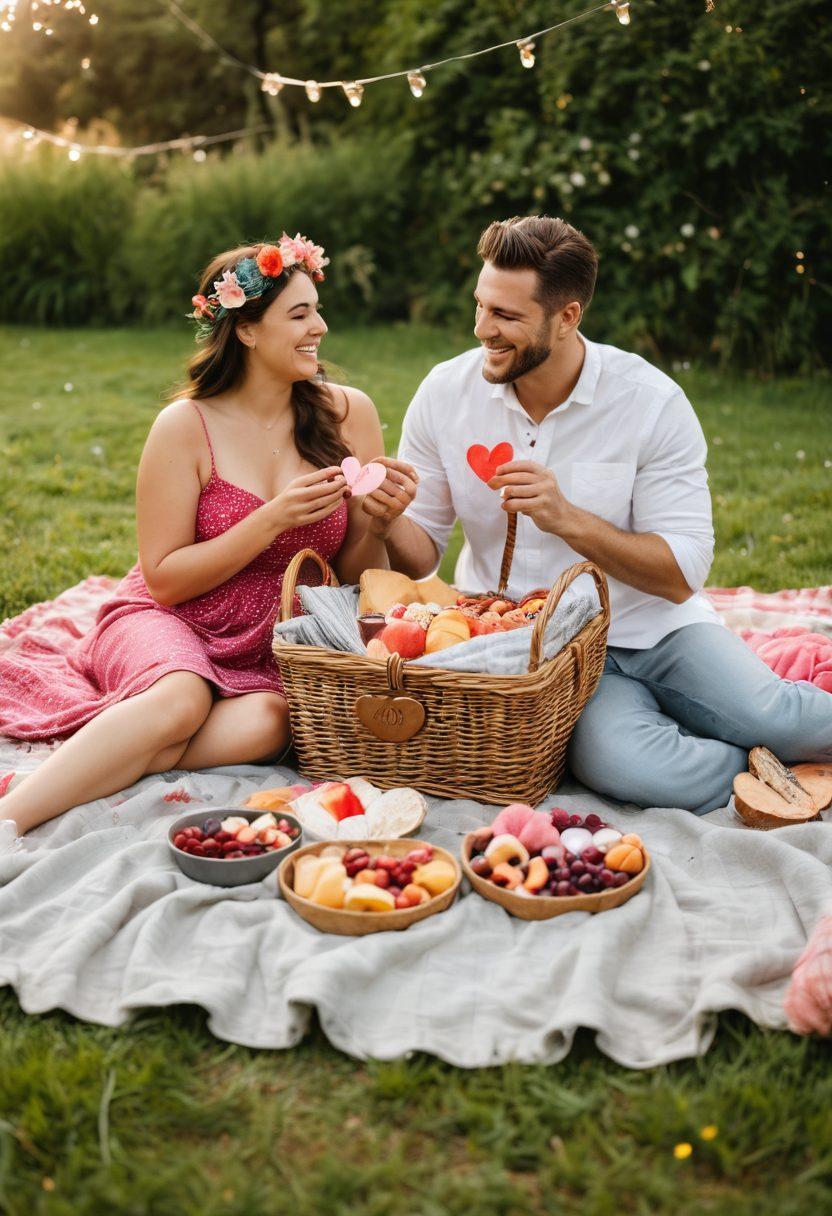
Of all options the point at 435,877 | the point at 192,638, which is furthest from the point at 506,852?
the point at 192,638

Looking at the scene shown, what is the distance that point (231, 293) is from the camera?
333cm

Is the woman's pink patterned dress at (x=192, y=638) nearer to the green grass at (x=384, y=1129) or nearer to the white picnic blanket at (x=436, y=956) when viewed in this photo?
the white picnic blanket at (x=436, y=956)

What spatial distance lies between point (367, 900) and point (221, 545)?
4.05 feet

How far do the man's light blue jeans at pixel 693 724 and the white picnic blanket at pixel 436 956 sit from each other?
0.28 meters

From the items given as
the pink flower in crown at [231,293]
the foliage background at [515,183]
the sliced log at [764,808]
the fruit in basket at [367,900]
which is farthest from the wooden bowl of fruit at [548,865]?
the foliage background at [515,183]

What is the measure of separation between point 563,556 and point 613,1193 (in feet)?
6.36

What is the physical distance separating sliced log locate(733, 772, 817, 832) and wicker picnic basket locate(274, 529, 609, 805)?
46 centimetres

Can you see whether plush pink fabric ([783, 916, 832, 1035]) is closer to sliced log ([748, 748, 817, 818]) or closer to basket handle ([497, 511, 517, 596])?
sliced log ([748, 748, 817, 818])

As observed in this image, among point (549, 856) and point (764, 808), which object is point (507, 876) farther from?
point (764, 808)

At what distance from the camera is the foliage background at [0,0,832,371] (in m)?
7.66

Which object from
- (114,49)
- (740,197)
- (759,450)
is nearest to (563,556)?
(759,450)

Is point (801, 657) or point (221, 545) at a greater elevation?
point (221, 545)

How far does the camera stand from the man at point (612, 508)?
313cm

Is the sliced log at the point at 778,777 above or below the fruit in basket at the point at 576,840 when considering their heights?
below
